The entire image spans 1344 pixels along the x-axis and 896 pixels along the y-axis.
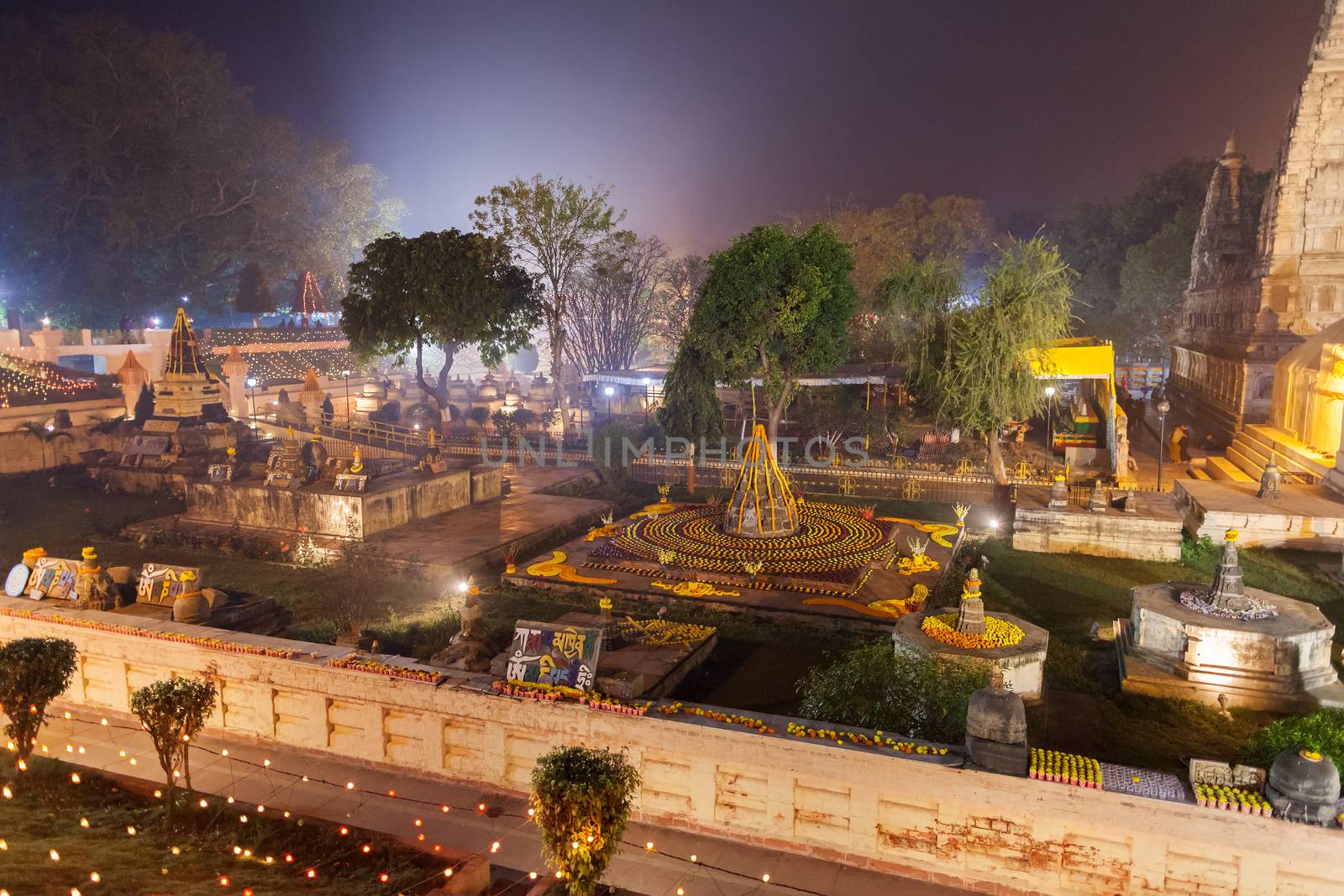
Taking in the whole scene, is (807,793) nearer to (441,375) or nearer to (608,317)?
(441,375)

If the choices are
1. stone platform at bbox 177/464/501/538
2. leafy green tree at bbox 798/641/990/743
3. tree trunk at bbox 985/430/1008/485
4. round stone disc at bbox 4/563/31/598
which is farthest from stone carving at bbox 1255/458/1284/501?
round stone disc at bbox 4/563/31/598

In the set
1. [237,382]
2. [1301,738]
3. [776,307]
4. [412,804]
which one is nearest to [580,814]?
[412,804]

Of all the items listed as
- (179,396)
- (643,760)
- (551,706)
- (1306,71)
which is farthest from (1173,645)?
(179,396)

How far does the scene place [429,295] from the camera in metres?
31.3

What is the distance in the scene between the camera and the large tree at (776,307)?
2286 centimetres

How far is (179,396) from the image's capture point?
1113 inches

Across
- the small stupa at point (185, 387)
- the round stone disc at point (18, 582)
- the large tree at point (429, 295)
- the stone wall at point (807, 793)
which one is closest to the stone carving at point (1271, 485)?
the stone wall at point (807, 793)

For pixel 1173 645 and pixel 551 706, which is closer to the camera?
pixel 551 706

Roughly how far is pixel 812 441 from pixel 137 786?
20058 millimetres

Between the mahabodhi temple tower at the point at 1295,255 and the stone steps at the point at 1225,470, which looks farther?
the mahabodhi temple tower at the point at 1295,255

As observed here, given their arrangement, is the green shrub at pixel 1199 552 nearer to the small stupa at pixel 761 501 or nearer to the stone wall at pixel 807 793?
the small stupa at pixel 761 501

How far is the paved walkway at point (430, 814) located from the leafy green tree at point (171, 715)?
27.2 inches

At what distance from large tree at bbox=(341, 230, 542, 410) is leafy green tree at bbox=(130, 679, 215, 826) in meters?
23.5

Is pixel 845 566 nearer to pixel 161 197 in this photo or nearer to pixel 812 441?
pixel 812 441
